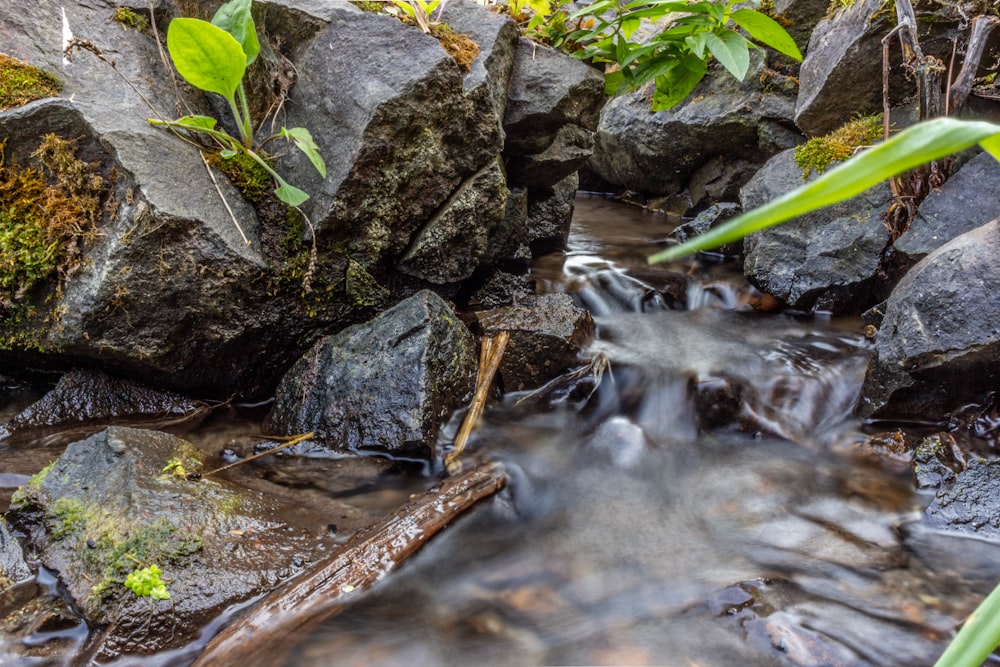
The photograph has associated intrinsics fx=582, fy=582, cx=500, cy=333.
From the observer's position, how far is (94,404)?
287 cm

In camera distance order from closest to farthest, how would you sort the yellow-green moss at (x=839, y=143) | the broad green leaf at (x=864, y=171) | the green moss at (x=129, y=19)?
the broad green leaf at (x=864, y=171) < the green moss at (x=129, y=19) < the yellow-green moss at (x=839, y=143)

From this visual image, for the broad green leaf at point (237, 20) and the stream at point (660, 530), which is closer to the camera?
the stream at point (660, 530)

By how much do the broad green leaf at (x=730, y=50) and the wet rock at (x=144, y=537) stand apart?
3.32 meters

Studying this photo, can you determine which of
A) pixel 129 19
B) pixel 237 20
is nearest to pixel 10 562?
pixel 237 20

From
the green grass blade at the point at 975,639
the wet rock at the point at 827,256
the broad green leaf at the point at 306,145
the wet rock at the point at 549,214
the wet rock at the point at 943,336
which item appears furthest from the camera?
the wet rock at the point at 549,214

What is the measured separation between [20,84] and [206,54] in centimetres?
88

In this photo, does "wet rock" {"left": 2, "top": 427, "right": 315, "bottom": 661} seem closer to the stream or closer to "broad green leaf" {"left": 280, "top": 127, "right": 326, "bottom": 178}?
the stream

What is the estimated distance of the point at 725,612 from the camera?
204 centimetres

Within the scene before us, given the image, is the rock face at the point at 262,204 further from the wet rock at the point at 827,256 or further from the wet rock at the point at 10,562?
the wet rock at the point at 827,256

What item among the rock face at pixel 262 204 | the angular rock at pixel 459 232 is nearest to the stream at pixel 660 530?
the rock face at pixel 262 204

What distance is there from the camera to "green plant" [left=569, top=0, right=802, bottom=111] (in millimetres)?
3439

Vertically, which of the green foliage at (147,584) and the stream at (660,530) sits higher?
the green foliage at (147,584)

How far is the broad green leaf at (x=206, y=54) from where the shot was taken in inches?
97.3

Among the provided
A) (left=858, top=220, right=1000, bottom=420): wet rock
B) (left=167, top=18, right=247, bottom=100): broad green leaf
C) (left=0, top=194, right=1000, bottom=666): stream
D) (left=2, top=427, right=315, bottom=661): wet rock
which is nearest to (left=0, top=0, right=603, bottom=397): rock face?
(left=167, top=18, right=247, bottom=100): broad green leaf
